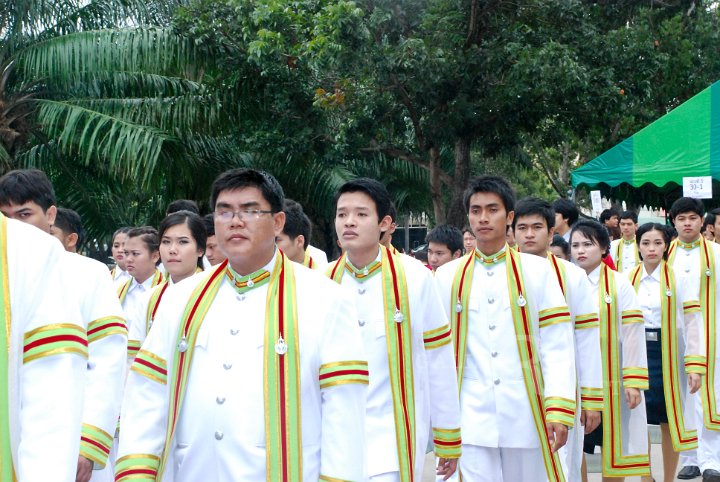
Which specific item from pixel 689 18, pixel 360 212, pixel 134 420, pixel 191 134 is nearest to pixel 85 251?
pixel 191 134

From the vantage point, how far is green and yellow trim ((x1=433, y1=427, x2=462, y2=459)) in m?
5.34

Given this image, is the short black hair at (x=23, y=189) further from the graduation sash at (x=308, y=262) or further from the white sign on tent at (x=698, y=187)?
the white sign on tent at (x=698, y=187)

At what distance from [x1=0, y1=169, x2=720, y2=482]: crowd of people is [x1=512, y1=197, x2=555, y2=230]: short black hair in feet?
0.06

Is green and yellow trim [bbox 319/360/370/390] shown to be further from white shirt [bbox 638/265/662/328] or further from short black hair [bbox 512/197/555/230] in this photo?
white shirt [bbox 638/265/662/328]

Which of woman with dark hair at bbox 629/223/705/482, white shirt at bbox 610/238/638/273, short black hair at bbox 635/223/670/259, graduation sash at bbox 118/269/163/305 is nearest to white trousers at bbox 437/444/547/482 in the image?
graduation sash at bbox 118/269/163/305

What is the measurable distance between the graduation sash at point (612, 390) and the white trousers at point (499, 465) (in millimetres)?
1818

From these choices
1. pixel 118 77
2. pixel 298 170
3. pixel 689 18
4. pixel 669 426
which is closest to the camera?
pixel 669 426

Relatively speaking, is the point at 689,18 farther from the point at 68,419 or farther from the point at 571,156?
the point at 68,419

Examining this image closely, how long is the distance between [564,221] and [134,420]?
6801 mm

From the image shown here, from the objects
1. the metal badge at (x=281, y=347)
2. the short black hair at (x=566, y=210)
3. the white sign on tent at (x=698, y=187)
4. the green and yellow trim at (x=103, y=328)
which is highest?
the white sign on tent at (x=698, y=187)

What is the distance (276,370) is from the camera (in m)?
3.73

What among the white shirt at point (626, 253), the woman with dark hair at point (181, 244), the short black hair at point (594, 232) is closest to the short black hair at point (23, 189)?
the woman with dark hair at point (181, 244)

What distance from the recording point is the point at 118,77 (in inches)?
703

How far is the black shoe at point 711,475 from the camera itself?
28.6 feet
